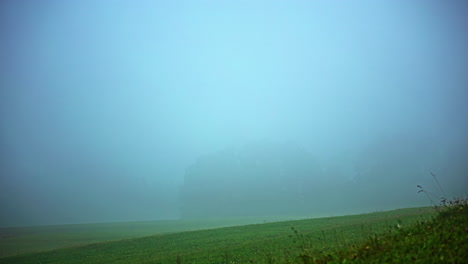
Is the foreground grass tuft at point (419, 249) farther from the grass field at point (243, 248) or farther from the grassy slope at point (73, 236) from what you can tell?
the grassy slope at point (73, 236)

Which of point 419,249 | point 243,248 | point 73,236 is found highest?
point 419,249

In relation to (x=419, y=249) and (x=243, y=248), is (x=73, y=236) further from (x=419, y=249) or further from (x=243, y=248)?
(x=419, y=249)

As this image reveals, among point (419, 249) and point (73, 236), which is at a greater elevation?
point (419, 249)

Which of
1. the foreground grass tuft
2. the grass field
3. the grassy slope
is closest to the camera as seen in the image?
the foreground grass tuft

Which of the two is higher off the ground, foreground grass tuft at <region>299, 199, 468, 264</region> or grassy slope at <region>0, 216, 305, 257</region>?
foreground grass tuft at <region>299, 199, 468, 264</region>

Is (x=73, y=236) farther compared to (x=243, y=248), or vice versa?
(x=73, y=236)

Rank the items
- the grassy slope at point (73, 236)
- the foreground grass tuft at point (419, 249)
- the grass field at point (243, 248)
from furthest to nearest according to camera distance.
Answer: the grassy slope at point (73, 236) < the grass field at point (243, 248) < the foreground grass tuft at point (419, 249)

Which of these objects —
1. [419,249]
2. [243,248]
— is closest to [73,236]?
[243,248]

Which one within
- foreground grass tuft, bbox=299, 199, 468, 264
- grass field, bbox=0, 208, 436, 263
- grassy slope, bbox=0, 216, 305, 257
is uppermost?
foreground grass tuft, bbox=299, 199, 468, 264

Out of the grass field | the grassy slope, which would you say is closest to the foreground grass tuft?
the grass field

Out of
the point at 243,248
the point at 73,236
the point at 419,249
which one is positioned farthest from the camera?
the point at 73,236

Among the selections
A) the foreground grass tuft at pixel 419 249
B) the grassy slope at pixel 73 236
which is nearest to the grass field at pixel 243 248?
the foreground grass tuft at pixel 419 249

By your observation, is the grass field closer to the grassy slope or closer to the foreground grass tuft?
the foreground grass tuft

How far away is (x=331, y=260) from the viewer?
30.1 ft
